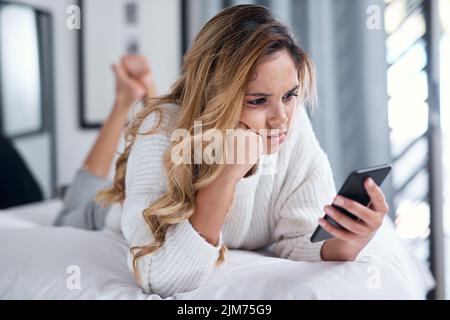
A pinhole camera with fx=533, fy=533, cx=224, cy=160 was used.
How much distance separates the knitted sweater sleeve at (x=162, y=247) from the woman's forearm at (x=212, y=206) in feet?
0.06

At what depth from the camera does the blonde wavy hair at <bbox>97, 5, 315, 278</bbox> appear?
0.75 metres

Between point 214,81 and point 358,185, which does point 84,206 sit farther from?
point 358,185

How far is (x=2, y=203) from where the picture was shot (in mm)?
1800

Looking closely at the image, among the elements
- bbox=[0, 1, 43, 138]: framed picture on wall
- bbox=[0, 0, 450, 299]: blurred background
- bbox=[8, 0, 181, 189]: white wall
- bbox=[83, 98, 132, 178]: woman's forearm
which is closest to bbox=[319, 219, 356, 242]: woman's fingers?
bbox=[0, 0, 450, 299]: blurred background

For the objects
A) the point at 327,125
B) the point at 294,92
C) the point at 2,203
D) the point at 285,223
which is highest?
the point at 294,92

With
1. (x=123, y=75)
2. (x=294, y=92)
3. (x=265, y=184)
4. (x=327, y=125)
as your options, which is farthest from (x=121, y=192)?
(x=327, y=125)

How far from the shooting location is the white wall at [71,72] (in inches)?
81.0

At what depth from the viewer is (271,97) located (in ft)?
2.51

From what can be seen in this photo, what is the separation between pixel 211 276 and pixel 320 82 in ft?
3.43

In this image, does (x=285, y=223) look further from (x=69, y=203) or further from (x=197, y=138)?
(x=69, y=203)

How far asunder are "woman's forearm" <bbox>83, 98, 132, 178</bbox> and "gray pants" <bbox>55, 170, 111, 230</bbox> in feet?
0.10

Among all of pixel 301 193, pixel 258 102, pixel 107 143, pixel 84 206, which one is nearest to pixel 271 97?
pixel 258 102

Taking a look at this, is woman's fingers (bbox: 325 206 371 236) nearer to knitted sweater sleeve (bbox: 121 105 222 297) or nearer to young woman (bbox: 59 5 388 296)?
young woman (bbox: 59 5 388 296)
